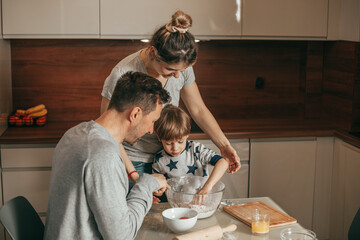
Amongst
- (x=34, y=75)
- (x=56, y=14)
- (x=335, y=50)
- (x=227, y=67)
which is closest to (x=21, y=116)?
(x=34, y=75)

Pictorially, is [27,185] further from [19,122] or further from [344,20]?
[344,20]

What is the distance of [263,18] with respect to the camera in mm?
3072

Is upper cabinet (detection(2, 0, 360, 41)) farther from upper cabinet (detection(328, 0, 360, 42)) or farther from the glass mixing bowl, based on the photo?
the glass mixing bowl

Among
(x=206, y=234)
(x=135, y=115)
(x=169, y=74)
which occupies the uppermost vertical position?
(x=169, y=74)

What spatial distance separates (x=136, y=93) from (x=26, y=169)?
5.36 feet

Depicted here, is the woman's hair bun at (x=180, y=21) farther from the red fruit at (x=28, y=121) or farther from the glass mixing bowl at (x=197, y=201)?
the red fruit at (x=28, y=121)

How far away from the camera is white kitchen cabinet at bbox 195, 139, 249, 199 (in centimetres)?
296

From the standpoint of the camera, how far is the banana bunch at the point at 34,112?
10.0 ft

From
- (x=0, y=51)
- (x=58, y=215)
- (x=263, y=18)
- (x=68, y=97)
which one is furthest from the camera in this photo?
(x=68, y=97)

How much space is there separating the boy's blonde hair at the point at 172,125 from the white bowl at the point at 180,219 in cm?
51

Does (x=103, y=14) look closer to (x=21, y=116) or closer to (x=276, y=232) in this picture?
(x=21, y=116)

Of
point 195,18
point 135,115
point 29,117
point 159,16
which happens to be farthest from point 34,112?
point 135,115

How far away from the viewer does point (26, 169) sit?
2.79 metres

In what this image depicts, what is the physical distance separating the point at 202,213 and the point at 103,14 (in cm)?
172
